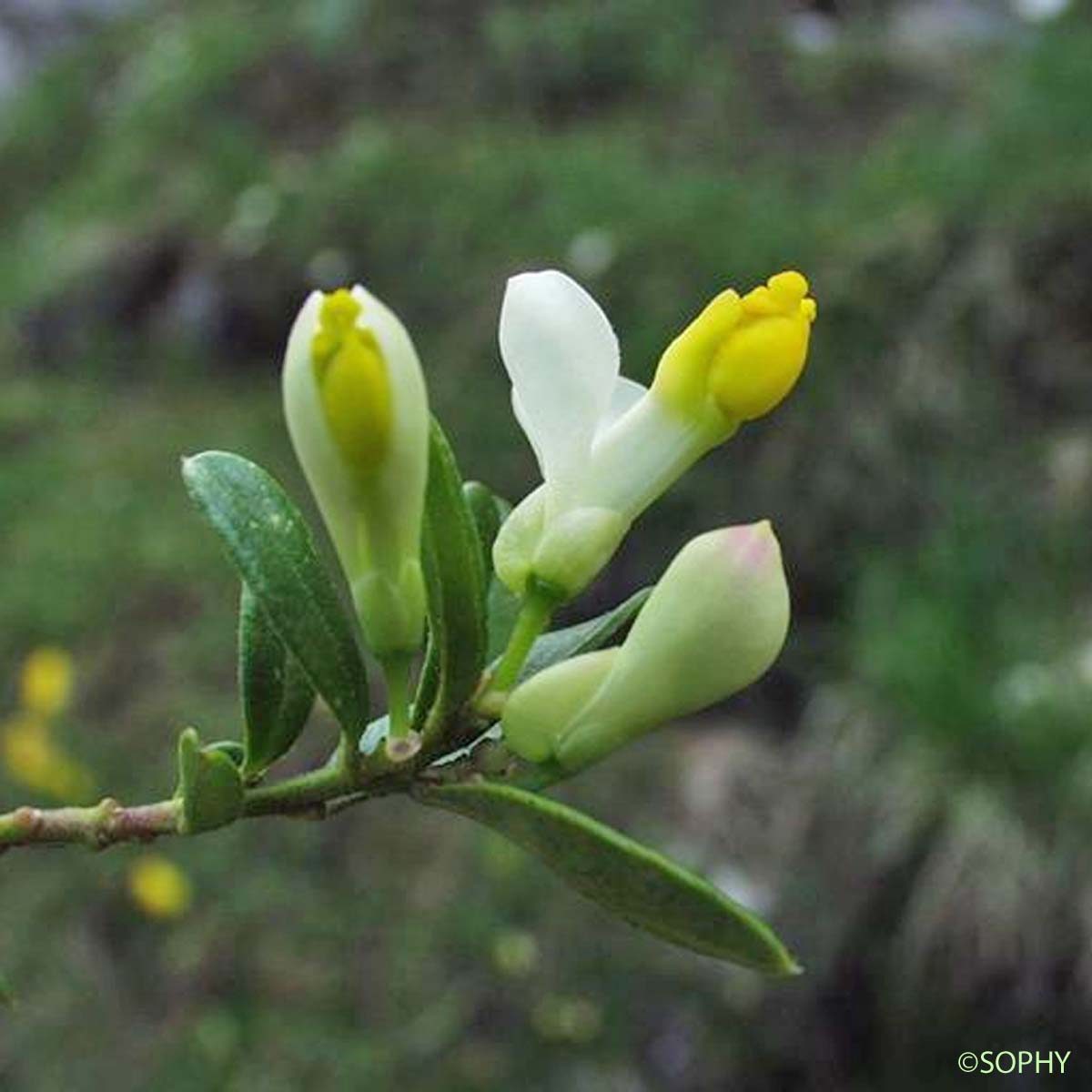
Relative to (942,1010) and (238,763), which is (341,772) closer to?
(238,763)

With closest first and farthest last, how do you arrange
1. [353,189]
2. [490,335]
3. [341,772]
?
[341,772] → [490,335] → [353,189]

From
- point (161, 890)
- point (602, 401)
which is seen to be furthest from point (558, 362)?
point (161, 890)

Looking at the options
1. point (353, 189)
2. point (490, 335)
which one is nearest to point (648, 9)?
point (353, 189)

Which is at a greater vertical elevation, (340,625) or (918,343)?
(340,625)

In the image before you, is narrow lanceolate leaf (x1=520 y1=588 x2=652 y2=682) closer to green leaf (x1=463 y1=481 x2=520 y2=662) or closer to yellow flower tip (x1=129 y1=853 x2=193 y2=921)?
green leaf (x1=463 y1=481 x2=520 y2=662)

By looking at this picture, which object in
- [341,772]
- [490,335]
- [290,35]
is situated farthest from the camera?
[290,35]

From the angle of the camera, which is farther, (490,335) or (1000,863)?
(490,335)

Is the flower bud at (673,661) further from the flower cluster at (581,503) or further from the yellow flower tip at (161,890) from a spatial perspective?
the yellow flower tip at (161,890)
